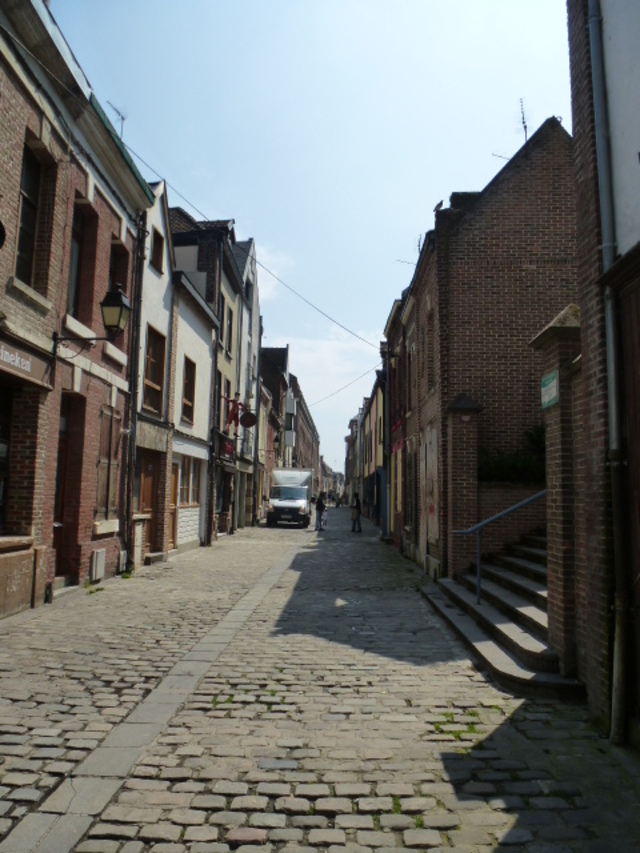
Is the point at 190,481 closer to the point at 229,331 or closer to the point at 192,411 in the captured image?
the point at 192,411

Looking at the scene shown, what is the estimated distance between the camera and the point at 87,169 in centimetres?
1053

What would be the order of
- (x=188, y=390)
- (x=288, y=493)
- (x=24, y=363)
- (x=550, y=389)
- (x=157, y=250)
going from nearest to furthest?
(x=550, y=389) < (x=24, y=363) < (x=157, y=250) < (x=188, y=390) < (x=288, y=493)

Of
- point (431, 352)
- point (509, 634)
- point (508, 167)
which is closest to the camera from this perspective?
point (509, 634)

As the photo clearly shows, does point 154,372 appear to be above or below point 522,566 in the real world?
above

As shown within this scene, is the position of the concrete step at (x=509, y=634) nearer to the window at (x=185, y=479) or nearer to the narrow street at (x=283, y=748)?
the narrow street at (x=283, y=748)

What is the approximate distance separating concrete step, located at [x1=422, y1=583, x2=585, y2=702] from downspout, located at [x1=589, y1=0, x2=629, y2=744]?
0.82m

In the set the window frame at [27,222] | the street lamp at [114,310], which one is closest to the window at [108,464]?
the street lamp at [114,310]

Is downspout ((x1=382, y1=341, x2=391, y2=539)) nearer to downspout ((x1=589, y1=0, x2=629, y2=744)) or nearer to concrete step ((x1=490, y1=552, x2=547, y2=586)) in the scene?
concrete step ((x1=490, y1=552, x2=547, y2=586))

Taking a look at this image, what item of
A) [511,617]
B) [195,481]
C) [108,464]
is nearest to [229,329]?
[195,481]

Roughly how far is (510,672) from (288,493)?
25.9 metres

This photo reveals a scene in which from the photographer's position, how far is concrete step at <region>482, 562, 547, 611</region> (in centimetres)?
697

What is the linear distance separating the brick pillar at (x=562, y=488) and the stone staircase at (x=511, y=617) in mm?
230

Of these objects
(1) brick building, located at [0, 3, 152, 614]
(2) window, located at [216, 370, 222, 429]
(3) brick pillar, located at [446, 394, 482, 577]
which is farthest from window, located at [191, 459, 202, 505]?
(3) brick pillar, located at [446, 394, 482, 577]

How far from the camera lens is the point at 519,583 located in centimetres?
787
